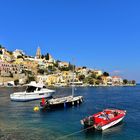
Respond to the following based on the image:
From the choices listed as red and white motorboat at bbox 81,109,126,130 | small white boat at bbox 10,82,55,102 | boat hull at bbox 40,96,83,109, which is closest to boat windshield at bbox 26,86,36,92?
small white boat at bbox 10,82,55,102

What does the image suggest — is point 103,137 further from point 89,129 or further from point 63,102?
point 63,102

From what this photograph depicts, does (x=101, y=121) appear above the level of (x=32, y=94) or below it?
below

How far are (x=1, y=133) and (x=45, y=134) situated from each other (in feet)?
17.2

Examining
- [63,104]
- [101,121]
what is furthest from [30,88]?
[101,121]

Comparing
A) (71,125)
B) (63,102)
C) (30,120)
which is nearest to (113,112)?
(71,125)

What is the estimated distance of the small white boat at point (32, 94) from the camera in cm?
7562

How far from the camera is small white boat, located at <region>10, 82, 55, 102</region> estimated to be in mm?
75625

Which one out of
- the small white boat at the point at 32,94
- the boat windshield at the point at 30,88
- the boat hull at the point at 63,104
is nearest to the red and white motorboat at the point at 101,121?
the boat hull at the point at 63,104

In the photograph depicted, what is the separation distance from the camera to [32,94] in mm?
76562

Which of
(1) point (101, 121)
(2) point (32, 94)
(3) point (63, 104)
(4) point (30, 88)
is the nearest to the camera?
(1) point (101, 121)

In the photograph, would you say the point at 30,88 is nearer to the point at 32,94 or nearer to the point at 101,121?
the point at 32,94

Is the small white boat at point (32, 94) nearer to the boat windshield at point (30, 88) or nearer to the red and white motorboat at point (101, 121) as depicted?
the boat windshield at point (30, 88)

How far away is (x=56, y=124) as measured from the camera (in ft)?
138

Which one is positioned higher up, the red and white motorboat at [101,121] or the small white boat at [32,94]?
the small white boat at [32,94]
